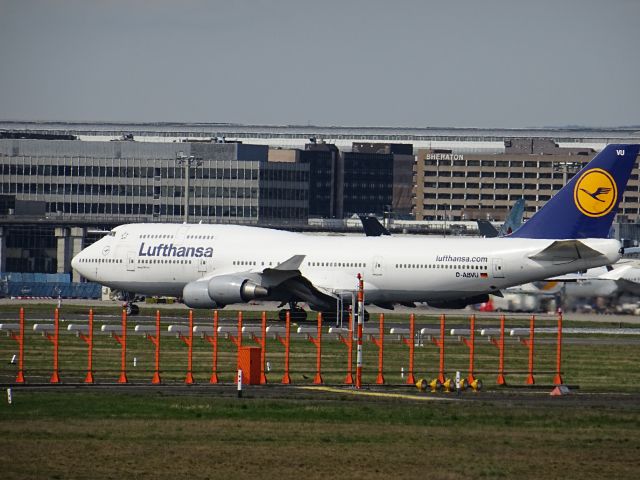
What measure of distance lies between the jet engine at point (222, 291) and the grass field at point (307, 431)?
28.6 meters

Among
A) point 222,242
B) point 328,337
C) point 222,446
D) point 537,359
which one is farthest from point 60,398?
point 222,242

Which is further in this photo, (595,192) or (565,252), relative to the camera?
(595,192)

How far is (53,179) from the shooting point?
196250 mm

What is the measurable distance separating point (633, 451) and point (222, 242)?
173 feet

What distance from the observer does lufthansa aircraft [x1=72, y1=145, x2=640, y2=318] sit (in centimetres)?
7838

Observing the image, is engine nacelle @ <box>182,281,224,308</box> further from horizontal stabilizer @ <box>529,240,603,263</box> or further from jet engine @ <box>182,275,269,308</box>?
horizontal stabilizer @ <box>529,240,603,263</box>

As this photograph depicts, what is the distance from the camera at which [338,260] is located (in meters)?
81.2

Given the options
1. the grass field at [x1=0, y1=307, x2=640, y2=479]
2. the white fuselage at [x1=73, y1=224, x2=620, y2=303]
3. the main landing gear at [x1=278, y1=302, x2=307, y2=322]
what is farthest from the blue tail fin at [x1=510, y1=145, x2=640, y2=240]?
the grass field at [x1=0, y1=307, x2=640, y2=479]

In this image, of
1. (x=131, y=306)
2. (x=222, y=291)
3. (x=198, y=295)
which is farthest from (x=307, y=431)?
(x=131, y=306)

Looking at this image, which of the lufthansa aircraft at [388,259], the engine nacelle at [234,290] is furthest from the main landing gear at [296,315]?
the engine nacelle at [234,290]

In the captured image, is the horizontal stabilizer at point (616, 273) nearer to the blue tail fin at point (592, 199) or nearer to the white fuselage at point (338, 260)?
the blue tail fin at point (592, 199)

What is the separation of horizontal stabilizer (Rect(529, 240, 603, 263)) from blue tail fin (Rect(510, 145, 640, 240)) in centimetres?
170

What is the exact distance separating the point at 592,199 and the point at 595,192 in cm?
44

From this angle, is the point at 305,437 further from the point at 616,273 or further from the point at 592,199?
the point at 616,273
